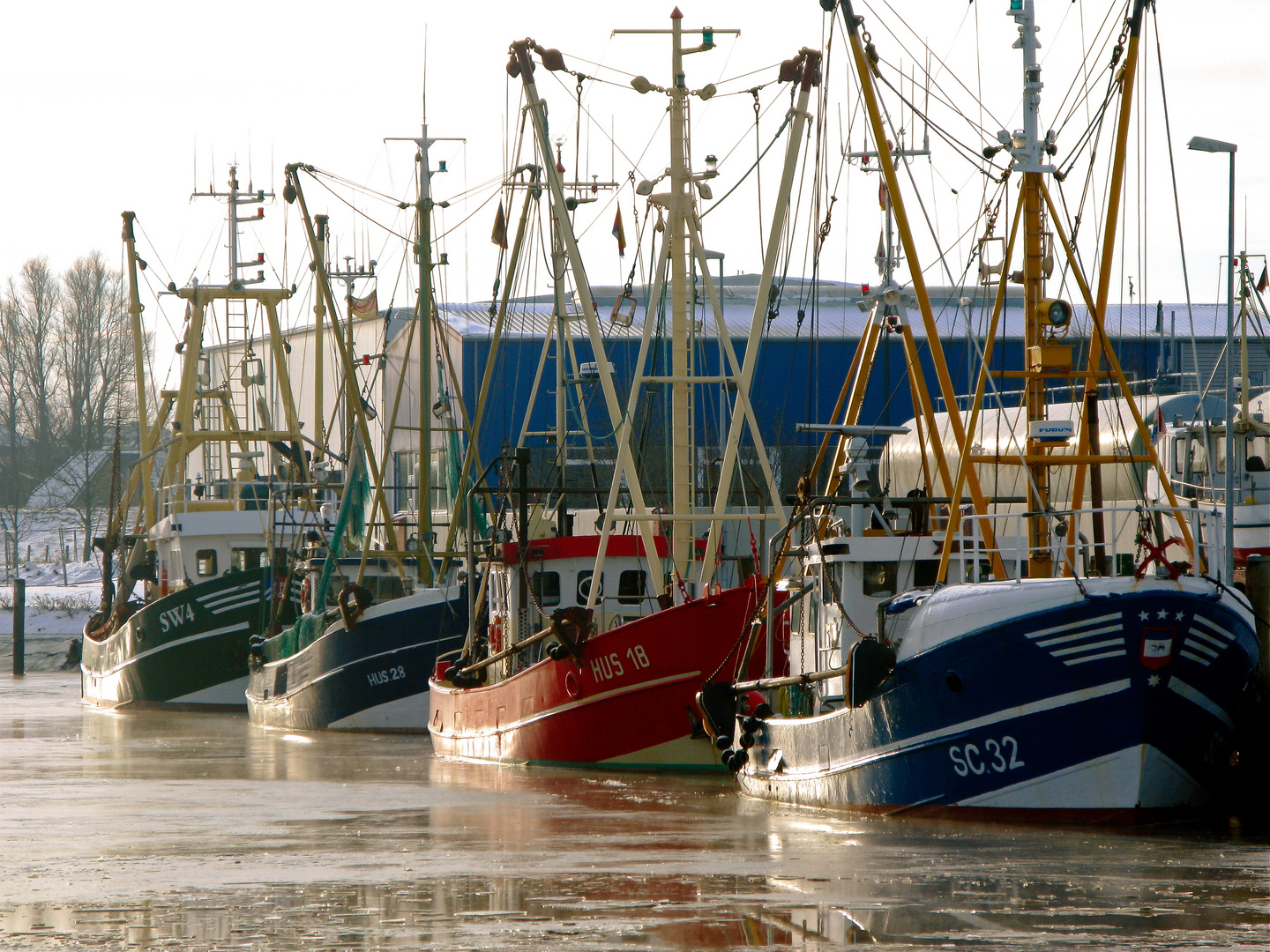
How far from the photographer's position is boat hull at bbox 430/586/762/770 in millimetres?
17656

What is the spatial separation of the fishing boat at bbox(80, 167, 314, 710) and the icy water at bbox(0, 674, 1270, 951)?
13.9m

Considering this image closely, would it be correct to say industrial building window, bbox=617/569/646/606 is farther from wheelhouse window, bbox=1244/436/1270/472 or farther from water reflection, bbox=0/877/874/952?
water reflection, bbox=0/877/874/952

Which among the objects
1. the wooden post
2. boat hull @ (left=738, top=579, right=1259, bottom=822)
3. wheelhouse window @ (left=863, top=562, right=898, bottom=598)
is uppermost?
wheelhouse window @ (left=863, top=562, right=898, bottom=598)

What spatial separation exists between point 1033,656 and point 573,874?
391cm

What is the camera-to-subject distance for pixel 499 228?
2469 centimetres

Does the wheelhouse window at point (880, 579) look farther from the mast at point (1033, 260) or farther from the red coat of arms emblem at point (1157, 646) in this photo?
the red coat of arms emblem at point (1157, 646)

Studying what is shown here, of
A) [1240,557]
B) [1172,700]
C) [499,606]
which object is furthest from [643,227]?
[1172,700]

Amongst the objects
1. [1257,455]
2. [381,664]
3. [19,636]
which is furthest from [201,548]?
[1257,455]

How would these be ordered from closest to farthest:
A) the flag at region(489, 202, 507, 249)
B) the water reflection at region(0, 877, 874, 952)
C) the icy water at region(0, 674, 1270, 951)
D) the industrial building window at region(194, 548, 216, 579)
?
1. the water reflection at region(0, 877, 874, 952)
2. the icy water at region(0, 674, 1270, 951)
3. the flag at region(489, 202, 507, 249)
4. the industrial building window at region(194, 548, 216, 579)

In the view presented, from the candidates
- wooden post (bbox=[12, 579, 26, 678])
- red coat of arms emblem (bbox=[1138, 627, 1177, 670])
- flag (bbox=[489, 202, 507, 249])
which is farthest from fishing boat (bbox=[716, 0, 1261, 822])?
wooden post (bbox=[12, 579, 26, 678])

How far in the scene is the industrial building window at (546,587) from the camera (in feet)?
71.1

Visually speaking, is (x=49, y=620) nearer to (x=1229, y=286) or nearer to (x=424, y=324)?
(x=424, y=324)

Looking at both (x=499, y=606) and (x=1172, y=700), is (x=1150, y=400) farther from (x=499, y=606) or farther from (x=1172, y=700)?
(x=1172, y=700)

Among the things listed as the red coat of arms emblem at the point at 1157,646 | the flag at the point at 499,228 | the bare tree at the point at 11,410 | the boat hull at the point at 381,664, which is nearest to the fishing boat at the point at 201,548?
the boat hull at the point at 381,664
